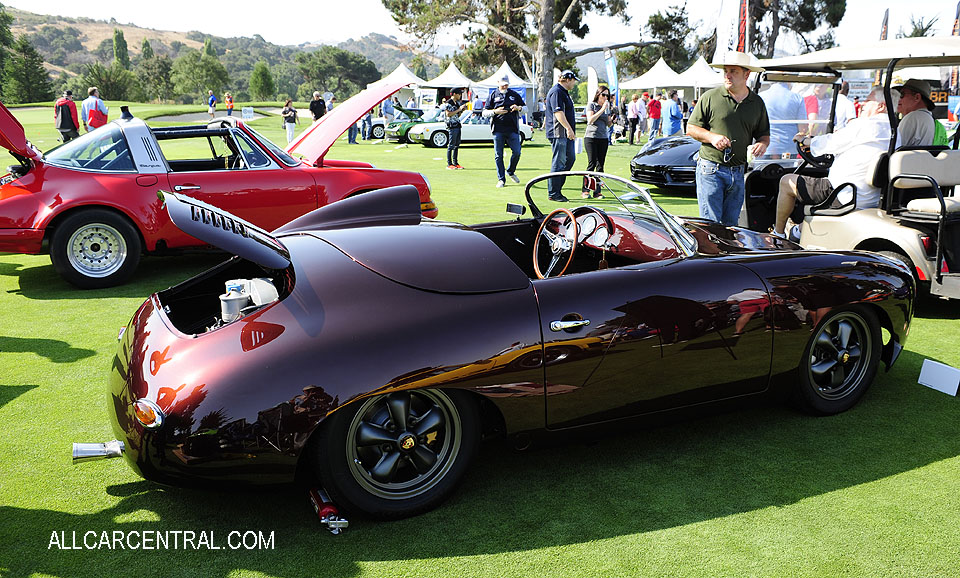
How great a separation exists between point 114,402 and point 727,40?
49.8 ft

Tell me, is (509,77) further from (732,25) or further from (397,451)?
(397,451)

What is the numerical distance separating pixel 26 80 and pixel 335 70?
7520 cm

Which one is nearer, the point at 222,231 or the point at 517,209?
the point at 222,231

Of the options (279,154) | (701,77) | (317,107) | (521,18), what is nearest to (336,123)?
(279,154)

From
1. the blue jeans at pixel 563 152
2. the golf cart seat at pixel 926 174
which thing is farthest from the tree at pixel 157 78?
the golf cart seat at pixel 926 174

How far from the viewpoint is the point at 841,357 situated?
383 cm

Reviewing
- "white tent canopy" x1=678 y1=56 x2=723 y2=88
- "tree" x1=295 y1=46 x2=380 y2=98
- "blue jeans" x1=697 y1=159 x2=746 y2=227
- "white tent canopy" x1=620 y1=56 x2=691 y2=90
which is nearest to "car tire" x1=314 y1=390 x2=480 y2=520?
"blue jeans" x1=697 y1=159 x2=746 y2=227

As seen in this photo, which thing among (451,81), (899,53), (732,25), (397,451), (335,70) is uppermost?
(335,70)

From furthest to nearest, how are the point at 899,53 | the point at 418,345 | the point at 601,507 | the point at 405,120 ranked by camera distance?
the point at 405,120 < the point at 899,53 < the point at 601,507 < the point at 418,345

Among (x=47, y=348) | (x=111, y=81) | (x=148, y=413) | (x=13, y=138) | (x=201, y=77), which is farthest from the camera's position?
(x=201, y=77)

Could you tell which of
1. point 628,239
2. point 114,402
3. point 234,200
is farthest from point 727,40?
point 114,402

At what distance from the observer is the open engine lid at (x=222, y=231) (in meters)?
2.68

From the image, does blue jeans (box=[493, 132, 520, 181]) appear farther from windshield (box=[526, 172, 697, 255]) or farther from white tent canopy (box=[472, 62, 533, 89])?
white tent canopy (box=[472, 62, 533, 89])

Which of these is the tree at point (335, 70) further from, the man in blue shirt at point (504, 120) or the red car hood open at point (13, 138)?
the red car hood open at point (13, 138)
